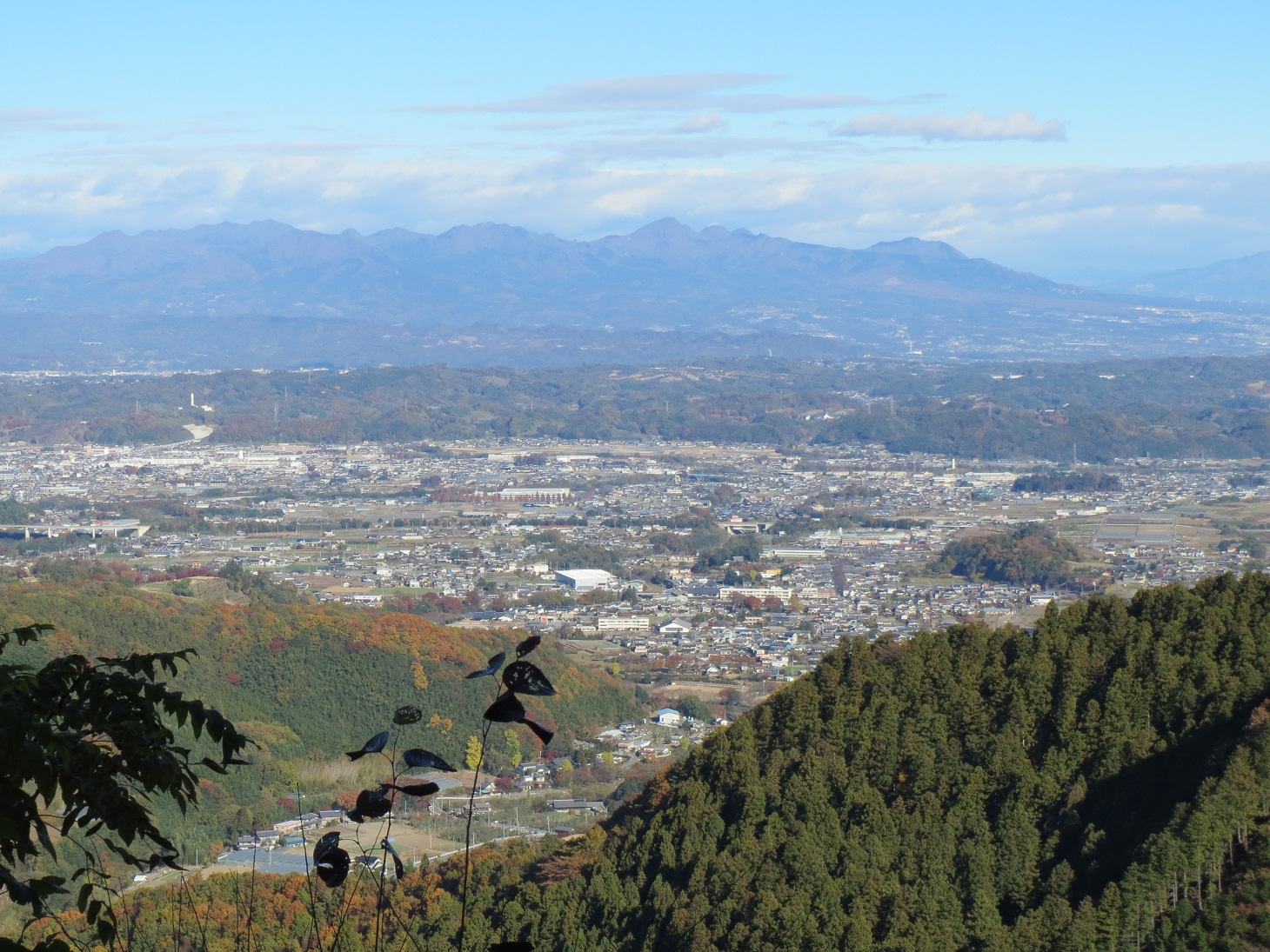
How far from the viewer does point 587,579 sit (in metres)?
34.7

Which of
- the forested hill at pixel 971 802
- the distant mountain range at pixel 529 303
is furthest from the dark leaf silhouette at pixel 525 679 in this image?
the distant mountain range at pixel 529 303

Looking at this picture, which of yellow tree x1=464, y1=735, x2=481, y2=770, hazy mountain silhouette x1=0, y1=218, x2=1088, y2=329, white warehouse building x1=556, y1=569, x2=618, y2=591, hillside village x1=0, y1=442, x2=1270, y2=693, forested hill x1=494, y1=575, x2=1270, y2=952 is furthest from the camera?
hazy mountain silhouette x1=0, y1=218, x2=1088, y2=329

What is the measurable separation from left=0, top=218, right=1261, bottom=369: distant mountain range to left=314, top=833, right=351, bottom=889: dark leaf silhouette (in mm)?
98744

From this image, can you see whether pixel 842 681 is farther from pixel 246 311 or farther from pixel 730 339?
pixel 246 311

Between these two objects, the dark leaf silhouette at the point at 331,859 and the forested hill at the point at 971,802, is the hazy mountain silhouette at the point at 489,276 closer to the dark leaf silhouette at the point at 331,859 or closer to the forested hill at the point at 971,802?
the forested hill at the point at 971,802

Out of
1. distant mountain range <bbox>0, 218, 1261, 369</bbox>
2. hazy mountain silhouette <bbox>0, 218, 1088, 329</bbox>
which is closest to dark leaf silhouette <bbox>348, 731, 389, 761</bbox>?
distant mountain range <bbox>0, 218, 1261, 369</bbox>

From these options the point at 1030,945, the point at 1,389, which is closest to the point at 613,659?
the point at 1030,945

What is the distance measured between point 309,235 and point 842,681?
171737 millimetres

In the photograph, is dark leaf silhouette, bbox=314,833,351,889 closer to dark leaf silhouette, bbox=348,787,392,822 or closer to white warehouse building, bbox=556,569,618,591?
dark leaf silhouette, bbox=348,787,392,822

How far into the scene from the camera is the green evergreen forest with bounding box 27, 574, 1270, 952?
8789 mm

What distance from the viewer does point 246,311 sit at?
480 ft

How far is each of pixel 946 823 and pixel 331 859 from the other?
28.7 ft

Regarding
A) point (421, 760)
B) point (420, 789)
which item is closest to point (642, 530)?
point (420, 789)

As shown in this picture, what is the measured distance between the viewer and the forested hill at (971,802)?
8914 mm
